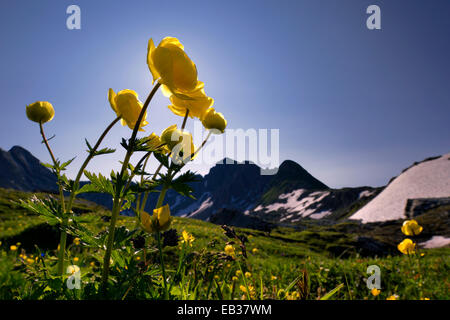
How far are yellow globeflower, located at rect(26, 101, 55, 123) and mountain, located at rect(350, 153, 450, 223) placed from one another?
6118 cm

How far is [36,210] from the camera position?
1154 millimetres

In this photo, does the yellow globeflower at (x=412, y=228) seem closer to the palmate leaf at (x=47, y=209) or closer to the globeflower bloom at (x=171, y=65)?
the globeflower bloom at (x=171, y=65)

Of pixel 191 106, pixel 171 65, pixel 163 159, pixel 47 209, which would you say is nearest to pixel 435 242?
→ pixel 191 106

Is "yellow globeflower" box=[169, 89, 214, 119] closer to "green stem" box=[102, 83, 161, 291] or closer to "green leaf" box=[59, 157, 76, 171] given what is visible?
"green stem" box=[102, 83, 161, 291]

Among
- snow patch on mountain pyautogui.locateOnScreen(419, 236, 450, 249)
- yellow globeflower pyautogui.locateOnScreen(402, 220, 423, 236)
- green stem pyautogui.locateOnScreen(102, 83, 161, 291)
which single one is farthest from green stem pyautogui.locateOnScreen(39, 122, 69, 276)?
snow patch on mountain pyautogui.locateOnScreen(419, 236, 450, 249)

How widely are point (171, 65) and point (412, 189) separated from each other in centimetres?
7570

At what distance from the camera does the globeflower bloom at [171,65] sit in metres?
1.02

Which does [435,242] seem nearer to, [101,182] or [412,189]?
[412,189]

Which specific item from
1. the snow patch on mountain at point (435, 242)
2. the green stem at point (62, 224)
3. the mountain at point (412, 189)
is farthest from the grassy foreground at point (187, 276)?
the mountain at point (412, 189)

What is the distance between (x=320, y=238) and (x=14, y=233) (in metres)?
34.1

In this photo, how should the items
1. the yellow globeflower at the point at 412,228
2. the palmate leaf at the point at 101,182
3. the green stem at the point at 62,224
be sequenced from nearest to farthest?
the palmate leaf at the point at 101,182 → the green stem at the point at 62,224 → the yellow globeflower at the point at 412,228

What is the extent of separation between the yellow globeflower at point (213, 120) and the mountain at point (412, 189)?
6066 centimetres

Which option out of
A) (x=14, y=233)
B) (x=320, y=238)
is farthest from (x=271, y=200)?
(x=14, y=233)

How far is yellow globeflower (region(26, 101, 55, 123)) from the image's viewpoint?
5.03 feet
